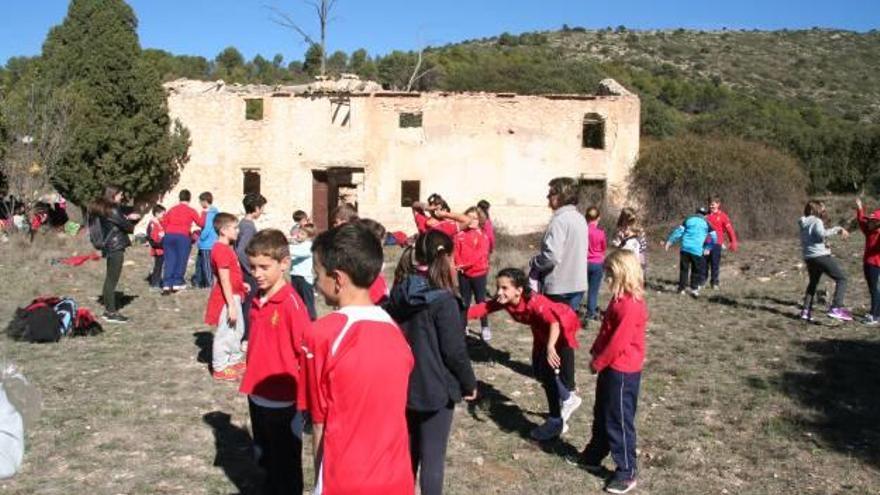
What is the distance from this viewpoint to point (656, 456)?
17.5 ft

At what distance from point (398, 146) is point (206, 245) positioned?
38.7ft

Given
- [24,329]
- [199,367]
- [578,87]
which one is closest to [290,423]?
[199,367]

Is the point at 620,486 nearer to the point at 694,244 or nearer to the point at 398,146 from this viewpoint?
the point at 694,244

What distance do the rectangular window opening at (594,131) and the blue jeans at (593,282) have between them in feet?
45.1

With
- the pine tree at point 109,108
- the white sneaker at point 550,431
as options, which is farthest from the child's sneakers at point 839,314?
the pine tree at point 109,108

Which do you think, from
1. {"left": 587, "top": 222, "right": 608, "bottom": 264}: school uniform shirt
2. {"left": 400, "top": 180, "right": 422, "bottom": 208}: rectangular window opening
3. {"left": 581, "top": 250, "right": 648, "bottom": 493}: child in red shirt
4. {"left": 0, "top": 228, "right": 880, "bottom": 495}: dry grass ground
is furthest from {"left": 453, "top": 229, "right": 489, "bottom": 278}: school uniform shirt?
{"left": 400, "top": 180, "right": 422, "bottom": 208}: rectangular window opening

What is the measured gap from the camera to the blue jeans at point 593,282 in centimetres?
934

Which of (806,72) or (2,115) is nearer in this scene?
(2,115)

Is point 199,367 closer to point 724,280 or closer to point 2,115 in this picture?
point 724,280

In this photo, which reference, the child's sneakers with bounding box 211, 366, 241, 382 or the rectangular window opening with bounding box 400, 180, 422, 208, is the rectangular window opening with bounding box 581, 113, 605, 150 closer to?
the rectangular window opening with bounding box 400, 180, 422, 208

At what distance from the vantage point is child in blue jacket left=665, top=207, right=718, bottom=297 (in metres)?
11.5

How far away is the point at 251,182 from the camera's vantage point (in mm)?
23172

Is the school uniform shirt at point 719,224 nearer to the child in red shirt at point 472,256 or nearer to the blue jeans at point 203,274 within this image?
the child in red shirt at point 472,256

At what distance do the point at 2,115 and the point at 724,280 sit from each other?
18.5 m
